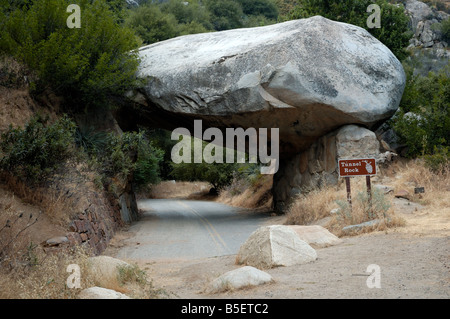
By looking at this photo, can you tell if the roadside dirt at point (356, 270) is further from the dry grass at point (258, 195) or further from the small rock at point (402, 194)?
the dry grass at point (258, 195)

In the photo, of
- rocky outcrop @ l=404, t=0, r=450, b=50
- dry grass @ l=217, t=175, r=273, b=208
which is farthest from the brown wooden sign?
rocky outcrop @ l=404, t=0, r=450, b=50

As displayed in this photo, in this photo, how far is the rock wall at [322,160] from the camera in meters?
14.9

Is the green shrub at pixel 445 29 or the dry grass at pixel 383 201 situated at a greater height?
the green shrub at pixel 445 29

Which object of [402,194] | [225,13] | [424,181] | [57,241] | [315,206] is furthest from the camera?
[225,13]

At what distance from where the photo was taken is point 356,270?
696 centimetres

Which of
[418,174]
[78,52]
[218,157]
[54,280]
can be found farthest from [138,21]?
[54,280]

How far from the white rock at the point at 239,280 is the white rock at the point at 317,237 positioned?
10.4ft

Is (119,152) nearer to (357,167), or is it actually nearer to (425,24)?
(357,167)

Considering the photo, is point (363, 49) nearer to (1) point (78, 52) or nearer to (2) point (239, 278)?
(1) point (78, 52)

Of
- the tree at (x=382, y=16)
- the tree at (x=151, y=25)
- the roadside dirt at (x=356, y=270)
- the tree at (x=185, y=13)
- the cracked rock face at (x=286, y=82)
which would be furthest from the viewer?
the tree at (x=185, y=13)

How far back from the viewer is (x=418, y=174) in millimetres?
14445

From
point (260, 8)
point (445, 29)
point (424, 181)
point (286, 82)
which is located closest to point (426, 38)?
point (445, 29)

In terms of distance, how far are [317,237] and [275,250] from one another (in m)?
2.03

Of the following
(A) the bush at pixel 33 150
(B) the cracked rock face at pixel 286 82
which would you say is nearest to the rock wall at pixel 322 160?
(B) the cracked rock face at pixel 286 82
